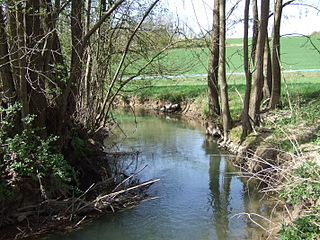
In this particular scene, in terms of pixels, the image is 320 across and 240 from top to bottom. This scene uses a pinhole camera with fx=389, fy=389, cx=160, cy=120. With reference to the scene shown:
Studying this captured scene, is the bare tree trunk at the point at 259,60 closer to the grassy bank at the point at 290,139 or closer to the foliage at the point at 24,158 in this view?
the grassy bank at the point at 290,139

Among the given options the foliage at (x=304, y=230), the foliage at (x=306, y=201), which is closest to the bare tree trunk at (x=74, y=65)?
the foliage at (x=306, y=201)

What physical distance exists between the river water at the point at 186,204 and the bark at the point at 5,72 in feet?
8.71

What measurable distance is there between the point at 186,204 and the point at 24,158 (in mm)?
3539

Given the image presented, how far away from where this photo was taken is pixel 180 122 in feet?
66.5

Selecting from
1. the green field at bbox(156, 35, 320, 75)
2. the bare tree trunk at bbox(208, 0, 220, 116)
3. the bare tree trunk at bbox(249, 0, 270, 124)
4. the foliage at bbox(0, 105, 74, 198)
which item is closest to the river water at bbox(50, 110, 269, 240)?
the foliage at bbox(0, 105, 74, 198)

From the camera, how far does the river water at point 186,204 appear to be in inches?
273

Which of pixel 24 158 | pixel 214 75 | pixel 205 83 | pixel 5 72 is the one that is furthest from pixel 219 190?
pixel 205 83

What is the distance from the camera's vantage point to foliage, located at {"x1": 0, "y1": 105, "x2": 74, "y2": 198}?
6.66m

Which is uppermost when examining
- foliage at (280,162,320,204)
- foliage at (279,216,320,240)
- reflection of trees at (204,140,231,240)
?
foliage at (280,162,320,204)

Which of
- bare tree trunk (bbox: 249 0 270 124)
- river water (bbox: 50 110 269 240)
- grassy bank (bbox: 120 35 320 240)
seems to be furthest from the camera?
bare tree trunk (bbox: 249 0 270 124)

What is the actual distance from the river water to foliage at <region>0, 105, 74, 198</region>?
1156 mm

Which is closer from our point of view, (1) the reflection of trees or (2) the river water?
(2) the river water

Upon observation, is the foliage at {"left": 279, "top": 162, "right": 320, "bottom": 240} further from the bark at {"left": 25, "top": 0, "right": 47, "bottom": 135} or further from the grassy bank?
the bark at {"left": 25, "top": 0, "right": 47, "bottom": 135}

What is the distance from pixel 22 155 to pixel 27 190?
0.73 metres
